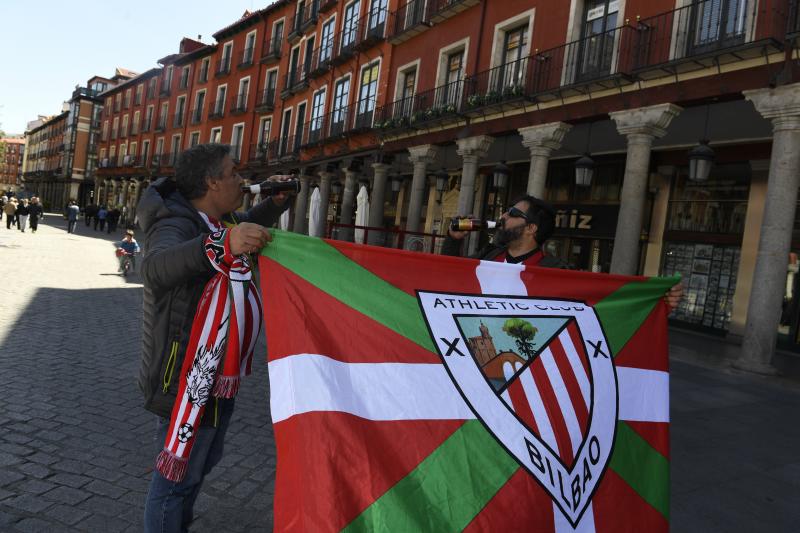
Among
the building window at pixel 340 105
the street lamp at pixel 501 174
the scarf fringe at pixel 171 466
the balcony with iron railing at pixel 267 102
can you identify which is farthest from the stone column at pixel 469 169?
the balcony with iron railing at pixel 267 102

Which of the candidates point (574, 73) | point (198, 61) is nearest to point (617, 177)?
point (574, 73)

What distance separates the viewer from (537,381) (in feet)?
8.37

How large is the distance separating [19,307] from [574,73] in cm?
1223

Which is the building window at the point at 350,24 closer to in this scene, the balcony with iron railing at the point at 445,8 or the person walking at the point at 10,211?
the balcony with iron railing at the point at 445,8

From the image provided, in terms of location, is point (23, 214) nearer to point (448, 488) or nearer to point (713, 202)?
point (713, 202)

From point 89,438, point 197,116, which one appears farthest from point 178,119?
point 89,438

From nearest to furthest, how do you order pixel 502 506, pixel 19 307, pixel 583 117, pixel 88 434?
pixel 502 506
pixel 88 434
pixel 19 307
pixel 583 117

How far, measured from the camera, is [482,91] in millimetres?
16078

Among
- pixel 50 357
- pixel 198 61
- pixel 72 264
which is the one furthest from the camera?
pixel 198 61

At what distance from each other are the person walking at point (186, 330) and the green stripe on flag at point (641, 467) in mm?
1850

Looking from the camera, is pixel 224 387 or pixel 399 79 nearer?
pixel 224 387

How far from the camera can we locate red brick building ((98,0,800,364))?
958 centimetres

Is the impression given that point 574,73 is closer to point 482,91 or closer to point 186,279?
point 482,91

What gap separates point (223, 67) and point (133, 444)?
128 feet
